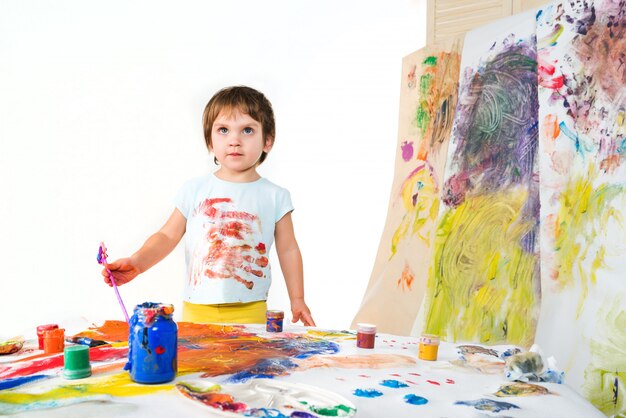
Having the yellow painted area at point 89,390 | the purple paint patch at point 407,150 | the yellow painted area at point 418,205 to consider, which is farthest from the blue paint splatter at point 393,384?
the purple paint patch at point 407,150

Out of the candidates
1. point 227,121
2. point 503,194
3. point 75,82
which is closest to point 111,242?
point 75,82

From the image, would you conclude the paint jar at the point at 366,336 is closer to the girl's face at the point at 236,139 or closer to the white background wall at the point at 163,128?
the girl's face at the point at 236,139

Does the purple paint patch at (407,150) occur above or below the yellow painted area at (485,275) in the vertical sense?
above

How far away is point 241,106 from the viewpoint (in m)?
1.84

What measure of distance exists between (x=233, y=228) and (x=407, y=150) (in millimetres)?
1058

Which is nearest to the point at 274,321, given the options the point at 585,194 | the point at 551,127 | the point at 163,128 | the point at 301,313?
the point at 301,313

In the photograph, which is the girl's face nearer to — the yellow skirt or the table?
the yellow skirt

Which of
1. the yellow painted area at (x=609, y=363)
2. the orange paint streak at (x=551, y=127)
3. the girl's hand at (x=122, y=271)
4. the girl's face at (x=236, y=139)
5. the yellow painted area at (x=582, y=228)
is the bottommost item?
the yellow painted area at (x=609, y=363)

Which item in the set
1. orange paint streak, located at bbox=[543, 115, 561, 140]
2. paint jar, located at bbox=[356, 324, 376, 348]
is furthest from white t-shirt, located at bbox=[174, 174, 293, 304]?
orange paint streak, located at bbox=[543, 115, 561, 140]

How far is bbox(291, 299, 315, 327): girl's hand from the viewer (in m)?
1.77

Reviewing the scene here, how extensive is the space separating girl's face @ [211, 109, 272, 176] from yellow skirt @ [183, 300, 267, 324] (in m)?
0.46

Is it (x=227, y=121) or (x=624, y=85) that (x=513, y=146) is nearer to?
(x=624, y=85)

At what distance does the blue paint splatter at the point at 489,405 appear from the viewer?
889 millimetres

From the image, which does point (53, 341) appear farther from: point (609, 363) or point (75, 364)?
point (609, 363)
